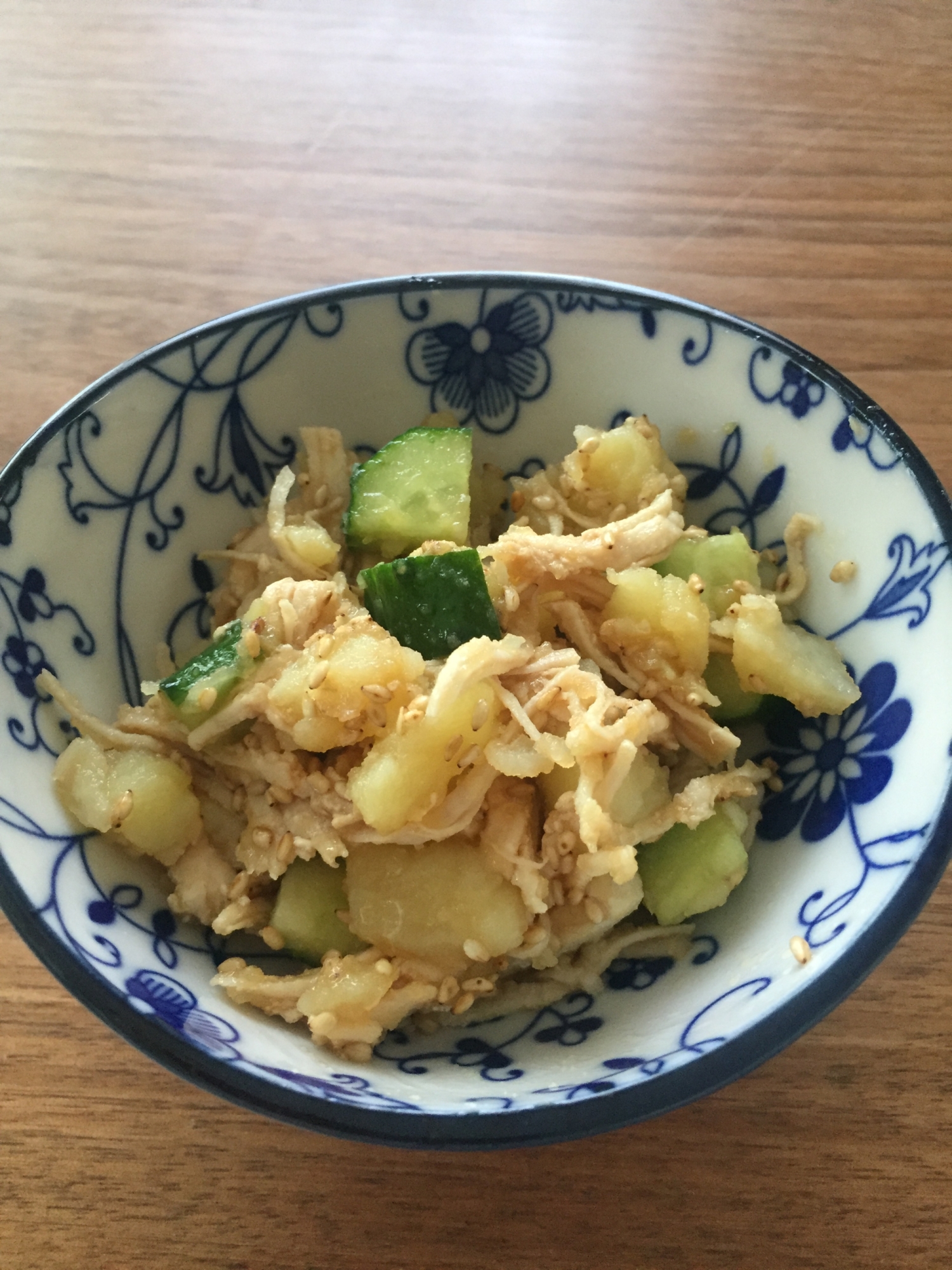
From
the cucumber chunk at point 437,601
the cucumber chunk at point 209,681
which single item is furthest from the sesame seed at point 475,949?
the cucumber chunk at point 209,681

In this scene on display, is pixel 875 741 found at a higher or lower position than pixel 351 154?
lower

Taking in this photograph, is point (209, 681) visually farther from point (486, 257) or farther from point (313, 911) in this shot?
point (486, 257)

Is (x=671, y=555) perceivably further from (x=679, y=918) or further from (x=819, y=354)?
(x=819, y=354)

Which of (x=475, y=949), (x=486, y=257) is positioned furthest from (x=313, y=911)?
(x=486, y=257)

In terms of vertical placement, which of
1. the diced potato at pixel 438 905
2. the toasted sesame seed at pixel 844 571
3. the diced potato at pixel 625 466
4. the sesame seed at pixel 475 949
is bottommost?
the sesame seed at pixel 475 949

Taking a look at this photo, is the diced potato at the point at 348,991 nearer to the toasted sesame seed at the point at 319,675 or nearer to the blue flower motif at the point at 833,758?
the toasted sesame seed at the point at 319,675

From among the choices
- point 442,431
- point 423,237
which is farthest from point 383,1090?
point 423,237

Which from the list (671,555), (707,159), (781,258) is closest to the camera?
(671,555)

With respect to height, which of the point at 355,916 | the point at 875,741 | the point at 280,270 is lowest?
the point at 355,916
